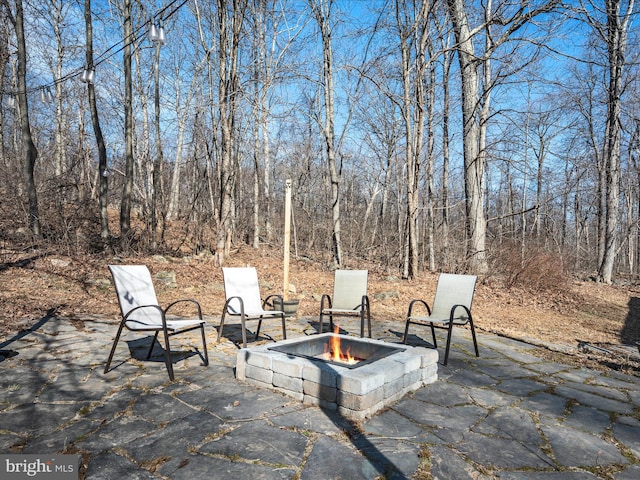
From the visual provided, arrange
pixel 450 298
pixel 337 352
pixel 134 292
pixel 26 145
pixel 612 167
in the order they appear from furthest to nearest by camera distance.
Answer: pixel 612 167, pixel 26 145, pixel 450 298, pixel 337 352, pixel 134 292

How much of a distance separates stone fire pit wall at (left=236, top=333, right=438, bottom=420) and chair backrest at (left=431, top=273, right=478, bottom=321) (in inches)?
49.0

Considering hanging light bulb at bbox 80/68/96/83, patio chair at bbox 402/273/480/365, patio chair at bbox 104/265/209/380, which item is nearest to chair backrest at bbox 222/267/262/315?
patio chair at bbox 104/265/209/380

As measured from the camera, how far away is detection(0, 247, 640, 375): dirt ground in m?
5.95

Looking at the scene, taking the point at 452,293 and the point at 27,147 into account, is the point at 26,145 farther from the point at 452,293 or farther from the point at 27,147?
the point at 452,293

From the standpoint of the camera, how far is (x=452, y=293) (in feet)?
16.3

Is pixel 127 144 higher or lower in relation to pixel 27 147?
higher

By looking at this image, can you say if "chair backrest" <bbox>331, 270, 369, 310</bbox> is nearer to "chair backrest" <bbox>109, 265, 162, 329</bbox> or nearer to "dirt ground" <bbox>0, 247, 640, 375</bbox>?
"dirt ground" <bbox>0, 247, 640, 375</bbox>

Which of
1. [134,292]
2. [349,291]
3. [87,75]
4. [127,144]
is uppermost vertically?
[87,75]

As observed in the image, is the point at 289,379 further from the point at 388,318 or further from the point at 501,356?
the point at 388,318

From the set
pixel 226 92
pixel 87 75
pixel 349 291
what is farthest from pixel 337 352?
pixel 87 75

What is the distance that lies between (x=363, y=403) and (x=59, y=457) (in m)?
1.90

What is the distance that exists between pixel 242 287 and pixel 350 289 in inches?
61.1

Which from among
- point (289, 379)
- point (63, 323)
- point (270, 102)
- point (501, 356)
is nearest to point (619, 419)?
point (501, 356)

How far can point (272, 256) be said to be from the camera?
13492 millimetres
